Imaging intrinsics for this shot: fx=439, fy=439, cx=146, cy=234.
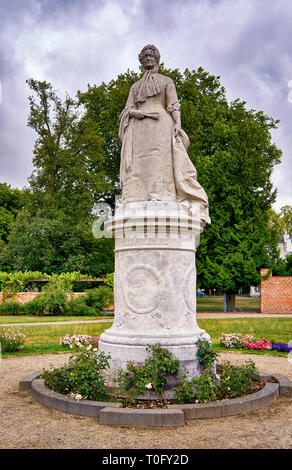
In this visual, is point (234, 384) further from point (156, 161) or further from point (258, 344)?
point (258, 344)

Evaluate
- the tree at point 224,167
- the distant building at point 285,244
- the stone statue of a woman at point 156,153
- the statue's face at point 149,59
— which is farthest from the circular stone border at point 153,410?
the distant building at point 285,244

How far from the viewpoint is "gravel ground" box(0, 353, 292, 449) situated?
4.19 meters

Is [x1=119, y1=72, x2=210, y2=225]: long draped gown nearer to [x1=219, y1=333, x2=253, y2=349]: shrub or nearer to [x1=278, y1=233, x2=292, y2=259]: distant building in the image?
[x1=219, y1=333, x2=253, y2=349]: shrub

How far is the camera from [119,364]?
589cm

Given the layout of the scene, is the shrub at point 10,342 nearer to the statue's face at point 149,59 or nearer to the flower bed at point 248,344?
the flower bed at point 248,344

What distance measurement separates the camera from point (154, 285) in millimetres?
6113

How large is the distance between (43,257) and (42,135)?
8.42 metres

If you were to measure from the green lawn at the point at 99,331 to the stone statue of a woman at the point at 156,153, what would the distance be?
5520 millimetres

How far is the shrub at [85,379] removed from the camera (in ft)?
17.6

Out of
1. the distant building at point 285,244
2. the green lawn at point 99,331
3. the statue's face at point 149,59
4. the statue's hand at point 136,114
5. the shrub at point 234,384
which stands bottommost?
the green lawn at point 99,331

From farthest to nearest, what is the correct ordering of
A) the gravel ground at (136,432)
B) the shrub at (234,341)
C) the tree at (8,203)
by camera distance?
the tree at (8,203)
the shrub at (234,341)
the gravel ground at (136,432)

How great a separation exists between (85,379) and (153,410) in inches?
39.4
